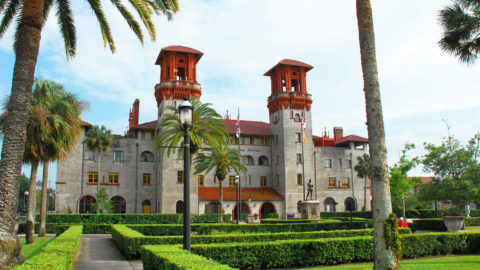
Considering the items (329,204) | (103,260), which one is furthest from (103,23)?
(329,204)

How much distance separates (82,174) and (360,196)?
41.9 metres

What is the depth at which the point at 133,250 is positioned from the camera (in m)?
17.2

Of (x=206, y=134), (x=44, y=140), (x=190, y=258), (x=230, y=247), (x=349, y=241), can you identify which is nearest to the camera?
(x=190, y=258)

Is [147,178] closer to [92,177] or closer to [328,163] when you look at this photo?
[92,177]

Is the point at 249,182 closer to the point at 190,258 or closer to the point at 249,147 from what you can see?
the point at 249,147

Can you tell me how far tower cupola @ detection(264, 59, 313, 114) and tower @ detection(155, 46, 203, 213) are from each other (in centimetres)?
1281

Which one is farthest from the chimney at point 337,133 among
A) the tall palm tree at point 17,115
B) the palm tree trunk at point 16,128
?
the palm tree trunk at point 16,128

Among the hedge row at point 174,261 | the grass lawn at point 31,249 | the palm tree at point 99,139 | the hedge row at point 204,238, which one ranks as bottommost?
the grass lawn at point 31,249

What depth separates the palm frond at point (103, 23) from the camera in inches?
593

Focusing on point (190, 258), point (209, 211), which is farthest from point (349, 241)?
point (209, 211)

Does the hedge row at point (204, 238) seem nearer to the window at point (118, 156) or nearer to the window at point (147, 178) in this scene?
the window at point (147, 178)

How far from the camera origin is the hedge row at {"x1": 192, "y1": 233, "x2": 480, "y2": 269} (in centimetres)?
1442

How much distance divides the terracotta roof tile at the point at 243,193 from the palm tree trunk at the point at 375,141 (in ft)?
141

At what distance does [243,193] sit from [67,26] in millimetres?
42202
